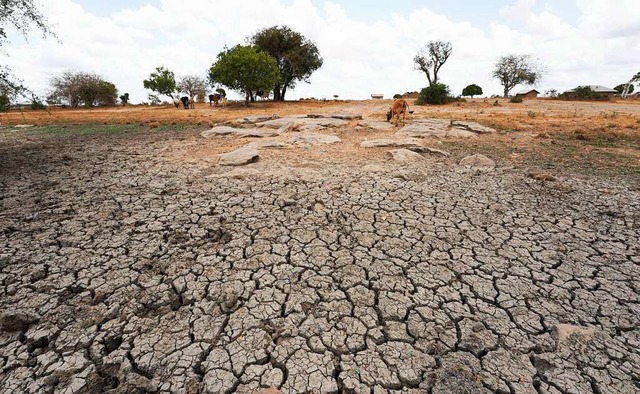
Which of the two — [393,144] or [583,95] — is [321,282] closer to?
[393,144]

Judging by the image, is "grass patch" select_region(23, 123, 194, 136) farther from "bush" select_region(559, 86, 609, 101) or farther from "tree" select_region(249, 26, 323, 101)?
"bush" select_region(559, 86, 609, 101)

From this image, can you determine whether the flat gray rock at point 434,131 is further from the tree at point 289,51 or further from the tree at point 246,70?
the tree at point 289,51

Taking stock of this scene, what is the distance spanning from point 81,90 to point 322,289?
40.2 m

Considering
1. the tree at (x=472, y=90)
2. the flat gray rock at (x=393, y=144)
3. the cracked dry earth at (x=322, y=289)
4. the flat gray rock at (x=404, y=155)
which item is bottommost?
the cracked dry earth at (x=322, y=289)

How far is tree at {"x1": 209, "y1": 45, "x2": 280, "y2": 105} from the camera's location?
22.5 metres

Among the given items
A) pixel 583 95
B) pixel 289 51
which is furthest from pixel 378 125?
pixel 583 95

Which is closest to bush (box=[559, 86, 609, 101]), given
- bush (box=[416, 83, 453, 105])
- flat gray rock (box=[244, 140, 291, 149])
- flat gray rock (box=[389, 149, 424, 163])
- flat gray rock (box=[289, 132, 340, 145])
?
bush (box=[416, 83, 453, 105])

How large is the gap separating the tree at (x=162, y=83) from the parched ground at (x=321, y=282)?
2900cm

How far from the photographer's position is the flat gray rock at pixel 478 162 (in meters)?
6.75

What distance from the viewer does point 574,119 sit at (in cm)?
1330

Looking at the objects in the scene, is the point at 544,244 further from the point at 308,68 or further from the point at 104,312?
the point at 308,68

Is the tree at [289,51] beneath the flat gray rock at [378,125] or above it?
above

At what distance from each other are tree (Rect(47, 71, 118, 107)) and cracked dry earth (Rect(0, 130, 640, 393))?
34.9 m

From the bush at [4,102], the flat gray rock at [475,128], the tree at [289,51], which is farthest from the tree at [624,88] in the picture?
the bush at [4,102]
